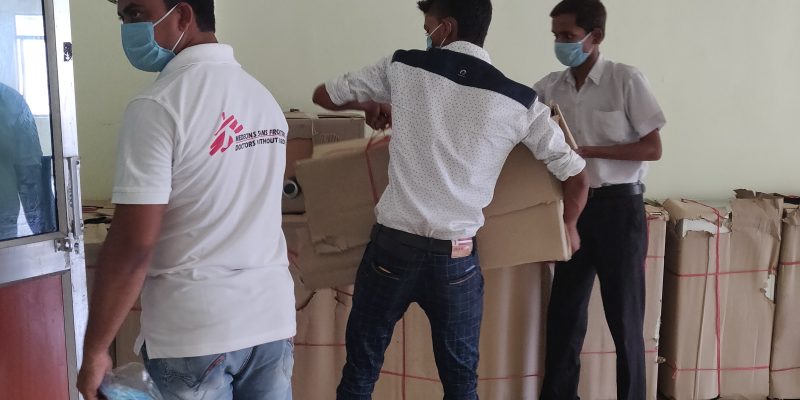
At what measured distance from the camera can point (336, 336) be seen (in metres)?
2.28

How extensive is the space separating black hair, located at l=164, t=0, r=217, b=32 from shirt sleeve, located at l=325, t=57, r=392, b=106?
22.1 inches

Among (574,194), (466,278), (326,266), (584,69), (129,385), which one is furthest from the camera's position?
(584,69)

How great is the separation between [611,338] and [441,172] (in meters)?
1.28

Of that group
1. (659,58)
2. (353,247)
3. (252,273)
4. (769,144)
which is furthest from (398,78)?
(769,144)

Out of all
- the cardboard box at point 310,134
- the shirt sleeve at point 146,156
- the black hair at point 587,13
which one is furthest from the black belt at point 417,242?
the black hair at point 587,13

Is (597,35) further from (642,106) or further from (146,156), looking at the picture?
(146,156)

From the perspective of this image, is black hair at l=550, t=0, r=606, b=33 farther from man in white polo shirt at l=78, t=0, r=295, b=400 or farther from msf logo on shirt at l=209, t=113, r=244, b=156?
msf logo on shirt at l=209, t=113, r=244, b=156

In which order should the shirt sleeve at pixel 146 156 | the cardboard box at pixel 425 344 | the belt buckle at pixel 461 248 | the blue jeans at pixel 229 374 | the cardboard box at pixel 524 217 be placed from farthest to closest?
1. the cardboard box at pixel 425 344
2. the cardboard box at pixel 524 217
3. the belt buckle at pixel 461 248
4. the blue jeans at pixel 229 374
5. the shirt sleeve at pixel 146 156

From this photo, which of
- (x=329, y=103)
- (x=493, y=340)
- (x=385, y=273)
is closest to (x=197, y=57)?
(x=329, y=103)

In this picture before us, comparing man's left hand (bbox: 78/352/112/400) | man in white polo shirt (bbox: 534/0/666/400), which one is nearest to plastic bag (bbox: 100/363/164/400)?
man's left hand (bbox: 78/352/112/400)

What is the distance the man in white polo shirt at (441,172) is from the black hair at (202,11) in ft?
1.80

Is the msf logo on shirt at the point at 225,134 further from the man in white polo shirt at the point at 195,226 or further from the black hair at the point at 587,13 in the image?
the black hair at the point at 587,13

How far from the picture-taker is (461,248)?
1618mm

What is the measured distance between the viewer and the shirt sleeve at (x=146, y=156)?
97 cm
